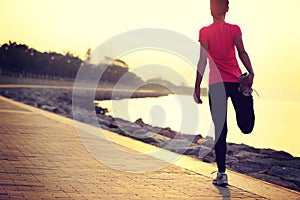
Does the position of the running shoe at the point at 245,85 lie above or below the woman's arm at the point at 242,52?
below

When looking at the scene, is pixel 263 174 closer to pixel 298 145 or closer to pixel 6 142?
pixel 6 142

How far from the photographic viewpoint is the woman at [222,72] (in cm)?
481

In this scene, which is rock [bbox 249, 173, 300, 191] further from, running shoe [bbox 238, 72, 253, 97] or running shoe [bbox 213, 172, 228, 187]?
running shoe [bbox 238, 72, 253, 97]

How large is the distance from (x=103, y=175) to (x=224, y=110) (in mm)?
1494

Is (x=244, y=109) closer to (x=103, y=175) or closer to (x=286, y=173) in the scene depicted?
(x=103, y=175)

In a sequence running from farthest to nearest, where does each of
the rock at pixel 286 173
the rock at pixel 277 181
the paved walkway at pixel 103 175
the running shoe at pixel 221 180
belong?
the rock at pixel 286 173
the rock at pixel 277 181
the running shoe at pixel 221 180
the paved walkway at pixel 103 175

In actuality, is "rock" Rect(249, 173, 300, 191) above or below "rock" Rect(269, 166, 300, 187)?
below

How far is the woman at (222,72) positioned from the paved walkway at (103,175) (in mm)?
510

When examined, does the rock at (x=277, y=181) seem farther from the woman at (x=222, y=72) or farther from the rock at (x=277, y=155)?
the rock at (x=277, y=155)

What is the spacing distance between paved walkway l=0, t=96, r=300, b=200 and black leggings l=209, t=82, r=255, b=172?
0.48m

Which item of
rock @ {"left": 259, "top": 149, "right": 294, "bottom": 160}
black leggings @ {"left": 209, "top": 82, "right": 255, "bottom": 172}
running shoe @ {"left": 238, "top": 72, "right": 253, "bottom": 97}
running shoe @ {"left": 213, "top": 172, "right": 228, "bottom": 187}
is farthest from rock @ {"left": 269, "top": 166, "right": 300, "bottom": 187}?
rock @ {"left": 259, "top": 149, "right": 294, "bottom": 160}

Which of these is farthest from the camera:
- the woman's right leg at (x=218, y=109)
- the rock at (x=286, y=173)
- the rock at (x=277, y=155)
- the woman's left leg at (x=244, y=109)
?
the rock at (x=277, y=155)

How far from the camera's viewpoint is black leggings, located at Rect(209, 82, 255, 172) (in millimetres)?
4789

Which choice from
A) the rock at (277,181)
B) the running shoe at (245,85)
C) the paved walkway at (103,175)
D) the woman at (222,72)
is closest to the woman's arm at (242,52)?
the woman at (222,72)
